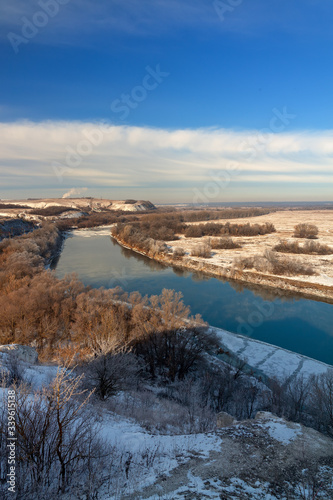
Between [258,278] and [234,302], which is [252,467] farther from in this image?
[258,278]

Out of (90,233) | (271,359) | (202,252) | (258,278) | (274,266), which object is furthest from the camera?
(90,233)

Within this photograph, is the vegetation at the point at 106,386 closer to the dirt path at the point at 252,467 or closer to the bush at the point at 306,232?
the dirt path at the point at 252,467

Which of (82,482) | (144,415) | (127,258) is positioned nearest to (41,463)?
(82,482)

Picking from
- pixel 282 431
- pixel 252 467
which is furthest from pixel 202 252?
pixel 252 467

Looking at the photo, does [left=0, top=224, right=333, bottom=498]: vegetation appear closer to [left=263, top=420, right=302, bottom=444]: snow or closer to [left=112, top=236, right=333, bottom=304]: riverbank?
→ [left=263, top=420, right=302, bottom=444]: snow

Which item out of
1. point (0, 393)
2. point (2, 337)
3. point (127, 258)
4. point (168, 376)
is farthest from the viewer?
point (127, 258)

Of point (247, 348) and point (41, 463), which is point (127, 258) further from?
point (41, 463)

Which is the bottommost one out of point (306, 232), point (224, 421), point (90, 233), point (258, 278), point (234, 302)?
point (234, 302)

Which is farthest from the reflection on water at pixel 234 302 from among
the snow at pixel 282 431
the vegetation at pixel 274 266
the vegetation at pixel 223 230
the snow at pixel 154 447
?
the vegetation at pixel 223 230
